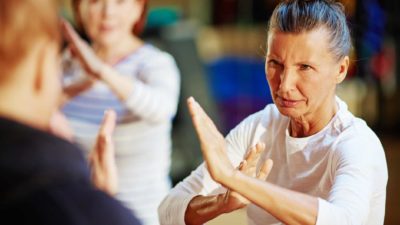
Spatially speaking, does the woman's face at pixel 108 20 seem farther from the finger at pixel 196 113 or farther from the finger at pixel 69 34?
the finger at pixel 196 113

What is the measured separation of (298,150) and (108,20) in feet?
1.63

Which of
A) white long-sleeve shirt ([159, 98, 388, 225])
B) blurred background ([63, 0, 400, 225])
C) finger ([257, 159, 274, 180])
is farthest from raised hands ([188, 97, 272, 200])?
blurred background ([63, 0, 400, 225])

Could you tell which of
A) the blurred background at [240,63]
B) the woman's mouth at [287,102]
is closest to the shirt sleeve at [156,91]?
the blurred background at [240,63]

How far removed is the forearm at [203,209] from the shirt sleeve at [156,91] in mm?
328

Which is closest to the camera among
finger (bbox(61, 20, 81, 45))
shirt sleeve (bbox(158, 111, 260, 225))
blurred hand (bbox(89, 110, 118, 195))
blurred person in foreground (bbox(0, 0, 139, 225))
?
blurred person in foreground (bbox(0, 0, 139, 225))

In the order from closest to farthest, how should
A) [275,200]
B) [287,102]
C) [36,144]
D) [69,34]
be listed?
1. [36,144]
2. [275,200]
3. [287,102]
4. [69,34]

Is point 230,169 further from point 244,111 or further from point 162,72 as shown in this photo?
point 244,111

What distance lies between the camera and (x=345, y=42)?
1.14m

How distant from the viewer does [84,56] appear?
1424 mm

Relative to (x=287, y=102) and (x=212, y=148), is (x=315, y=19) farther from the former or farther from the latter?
(x=212, y=148)

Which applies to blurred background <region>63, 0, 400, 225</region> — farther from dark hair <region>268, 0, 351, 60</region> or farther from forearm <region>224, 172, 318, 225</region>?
forearm <region>224, 172, 318, 225</region>

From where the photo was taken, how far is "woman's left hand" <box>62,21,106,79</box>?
1.40 metres

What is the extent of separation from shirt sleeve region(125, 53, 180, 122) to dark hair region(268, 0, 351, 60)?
0.38 metres

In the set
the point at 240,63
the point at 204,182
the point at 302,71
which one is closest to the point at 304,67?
the point at 302,71
